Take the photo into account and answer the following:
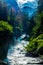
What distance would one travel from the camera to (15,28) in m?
7.88

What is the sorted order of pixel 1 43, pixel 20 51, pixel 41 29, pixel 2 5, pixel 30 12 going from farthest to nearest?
pixel 30 12
pixel 41 29
pixel 2 5
pixel 20 51
pixel 1 43

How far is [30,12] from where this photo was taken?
9367mm

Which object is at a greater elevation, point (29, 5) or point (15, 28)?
point (29, 5)

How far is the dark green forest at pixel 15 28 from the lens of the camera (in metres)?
4.71

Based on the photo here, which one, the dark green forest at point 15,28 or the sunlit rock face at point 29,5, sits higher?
the sunlit rock face at point 29,5

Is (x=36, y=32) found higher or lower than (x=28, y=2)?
lower

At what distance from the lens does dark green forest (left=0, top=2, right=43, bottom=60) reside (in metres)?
4.71

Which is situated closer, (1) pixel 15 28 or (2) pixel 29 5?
(1) pixel 15 28

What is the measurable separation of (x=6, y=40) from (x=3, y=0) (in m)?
2.59

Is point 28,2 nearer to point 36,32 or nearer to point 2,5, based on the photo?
point 36,32

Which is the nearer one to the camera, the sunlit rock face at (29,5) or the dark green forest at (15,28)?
the dark green forest at (15,28)

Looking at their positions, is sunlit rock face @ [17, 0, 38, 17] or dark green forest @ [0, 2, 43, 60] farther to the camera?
sunlit rock face @ [17, 0, 38, 17]

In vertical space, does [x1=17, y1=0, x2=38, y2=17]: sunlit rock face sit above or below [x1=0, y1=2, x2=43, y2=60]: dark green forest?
above

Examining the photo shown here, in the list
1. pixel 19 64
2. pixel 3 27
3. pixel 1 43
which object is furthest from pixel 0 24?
pixel 19 64
